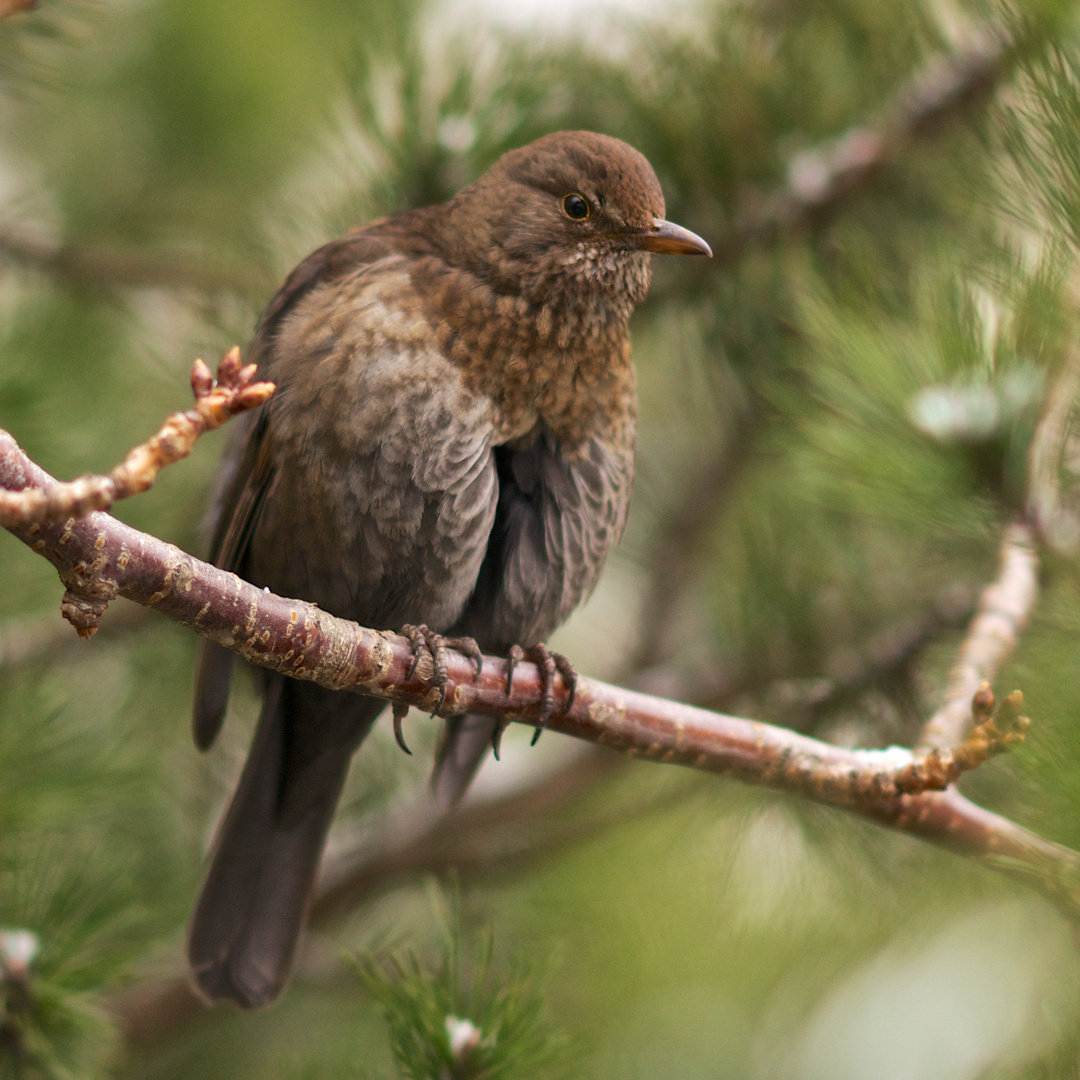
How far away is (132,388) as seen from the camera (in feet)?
8.83

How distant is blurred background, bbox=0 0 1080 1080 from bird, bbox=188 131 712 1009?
0.76 ft

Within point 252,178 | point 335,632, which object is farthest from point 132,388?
point 335,632

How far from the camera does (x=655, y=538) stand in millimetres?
2768

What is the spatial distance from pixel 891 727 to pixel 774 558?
1.33 feet

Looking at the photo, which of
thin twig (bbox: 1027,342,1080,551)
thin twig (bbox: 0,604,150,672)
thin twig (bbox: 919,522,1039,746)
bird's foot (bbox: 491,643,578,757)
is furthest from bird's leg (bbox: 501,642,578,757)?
thin twig (bbox: 0,604,150,672)

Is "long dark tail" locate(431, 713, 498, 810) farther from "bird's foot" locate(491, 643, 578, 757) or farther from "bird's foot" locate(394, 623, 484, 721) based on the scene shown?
"bird's foot" locate(394, 623, 484, 721)

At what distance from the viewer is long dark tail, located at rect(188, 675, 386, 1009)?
212 centimetres

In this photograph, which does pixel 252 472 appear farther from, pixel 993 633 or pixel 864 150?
pixel 864 150

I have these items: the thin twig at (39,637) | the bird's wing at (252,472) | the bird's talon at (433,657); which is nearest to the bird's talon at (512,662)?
the bird's talon at (433,657)

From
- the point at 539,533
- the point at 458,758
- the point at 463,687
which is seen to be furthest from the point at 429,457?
the point at 458,758

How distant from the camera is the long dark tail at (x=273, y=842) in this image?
2.12 meters

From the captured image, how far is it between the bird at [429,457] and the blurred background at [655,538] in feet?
0.76

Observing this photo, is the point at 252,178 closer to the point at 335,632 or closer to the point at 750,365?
the point at 750,365

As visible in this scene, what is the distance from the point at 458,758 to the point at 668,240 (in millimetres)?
1013
